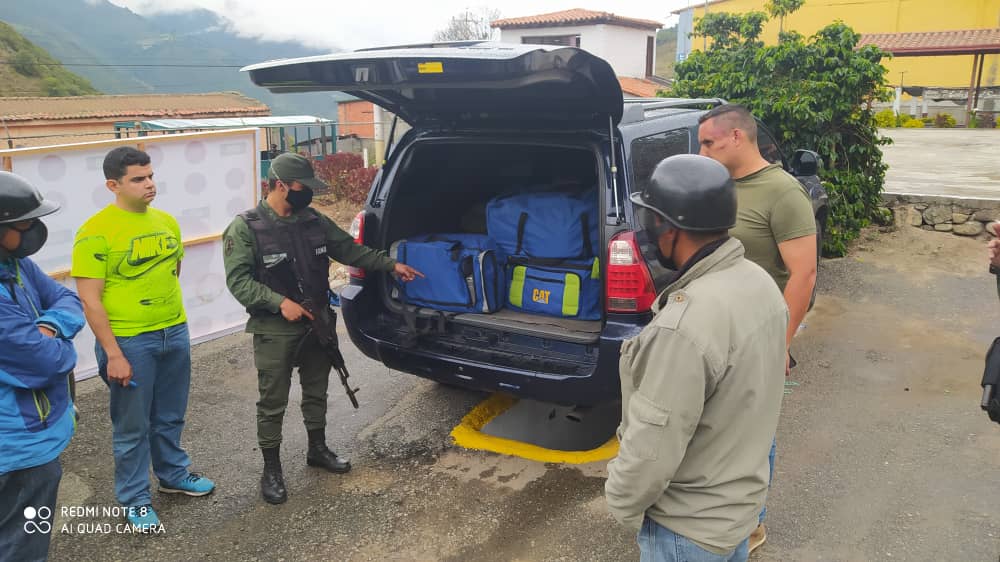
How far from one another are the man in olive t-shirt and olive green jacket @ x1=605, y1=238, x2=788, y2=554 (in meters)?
1.26

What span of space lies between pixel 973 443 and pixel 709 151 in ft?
7.80

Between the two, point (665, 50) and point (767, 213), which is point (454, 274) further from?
point (665, 50)

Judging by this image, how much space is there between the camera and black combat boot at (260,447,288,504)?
140 inches

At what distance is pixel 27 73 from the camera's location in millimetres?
46250

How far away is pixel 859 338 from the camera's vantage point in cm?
569

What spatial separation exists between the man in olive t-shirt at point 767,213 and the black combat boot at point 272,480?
2167 millimetres

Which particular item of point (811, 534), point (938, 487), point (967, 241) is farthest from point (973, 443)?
point (967, 241)

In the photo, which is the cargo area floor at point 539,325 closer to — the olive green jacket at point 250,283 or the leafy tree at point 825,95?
the olive green jacket at point 250,283

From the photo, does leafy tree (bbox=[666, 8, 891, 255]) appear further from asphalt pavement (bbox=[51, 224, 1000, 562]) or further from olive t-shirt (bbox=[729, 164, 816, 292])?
olive t-shirt (bbox=[729, 164, 816, 292])

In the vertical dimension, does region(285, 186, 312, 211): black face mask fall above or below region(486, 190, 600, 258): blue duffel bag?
above

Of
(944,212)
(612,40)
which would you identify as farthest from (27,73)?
(944,212)

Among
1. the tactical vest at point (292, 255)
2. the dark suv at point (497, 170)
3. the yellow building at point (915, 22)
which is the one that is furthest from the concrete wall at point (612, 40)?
the tactical vest at point (292, 255)

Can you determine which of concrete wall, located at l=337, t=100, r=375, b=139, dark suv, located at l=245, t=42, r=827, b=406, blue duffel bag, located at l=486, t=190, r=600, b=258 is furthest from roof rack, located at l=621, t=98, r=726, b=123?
concrete wall, located at l=337, t=100, r=375, b=139

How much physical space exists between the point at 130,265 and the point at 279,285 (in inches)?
25.2
